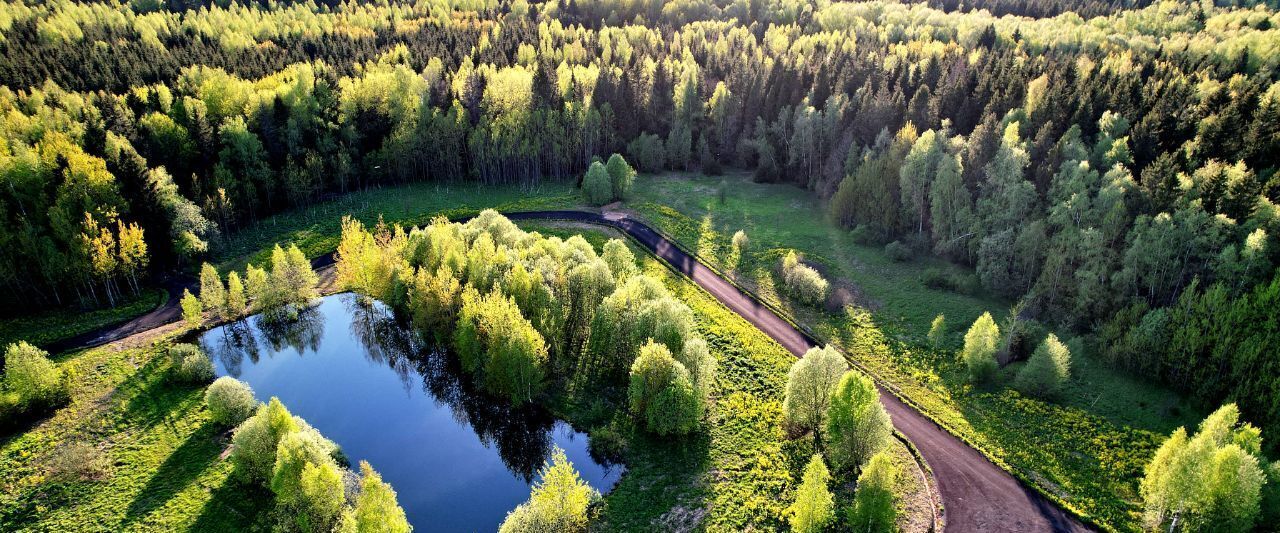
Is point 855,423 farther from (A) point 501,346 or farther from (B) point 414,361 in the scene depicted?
(B) point 414,361

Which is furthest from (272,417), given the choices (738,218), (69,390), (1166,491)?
(738,218)

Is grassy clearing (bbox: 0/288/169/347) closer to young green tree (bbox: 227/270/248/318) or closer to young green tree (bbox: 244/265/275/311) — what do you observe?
young green tree (bbox: 227/270/248/318)

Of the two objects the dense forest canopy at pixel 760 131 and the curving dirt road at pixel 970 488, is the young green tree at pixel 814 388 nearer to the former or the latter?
→ the curving dirt road at pixel 970 488

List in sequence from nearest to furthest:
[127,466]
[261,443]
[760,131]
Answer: [261,443] < [127,466] < [760,131]

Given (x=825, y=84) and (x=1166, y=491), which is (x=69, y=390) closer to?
(x=1166, y=491)

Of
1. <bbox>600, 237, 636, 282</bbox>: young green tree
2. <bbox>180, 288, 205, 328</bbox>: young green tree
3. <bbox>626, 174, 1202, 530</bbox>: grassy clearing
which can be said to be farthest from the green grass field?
<bbox>600, 237, 636, 282</bbox>: young green tree

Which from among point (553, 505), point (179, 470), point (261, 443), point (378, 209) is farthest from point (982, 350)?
point (378, 209)
